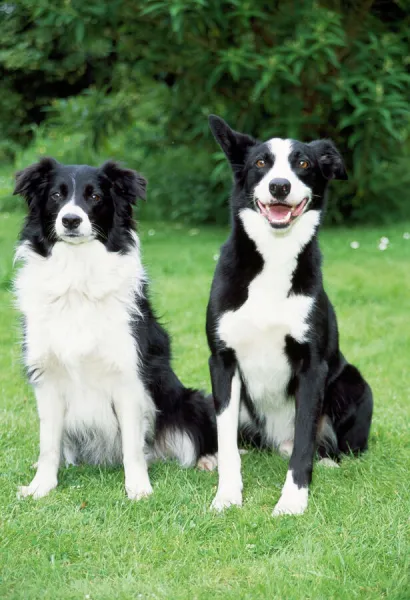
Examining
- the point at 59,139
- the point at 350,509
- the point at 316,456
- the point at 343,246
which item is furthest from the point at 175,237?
the point at 350,509

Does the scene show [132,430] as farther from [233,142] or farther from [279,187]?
[233,142]

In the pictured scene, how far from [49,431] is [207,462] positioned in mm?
797

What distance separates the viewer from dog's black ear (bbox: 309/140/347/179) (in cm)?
344

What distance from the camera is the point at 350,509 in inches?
124

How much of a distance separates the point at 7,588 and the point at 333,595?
1049 mm

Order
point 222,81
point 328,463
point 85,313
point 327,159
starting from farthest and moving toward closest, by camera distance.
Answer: point 222,81, point 328,463, point 327,159, point 85,313

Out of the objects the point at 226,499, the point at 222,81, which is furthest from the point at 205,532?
the point at 222,81

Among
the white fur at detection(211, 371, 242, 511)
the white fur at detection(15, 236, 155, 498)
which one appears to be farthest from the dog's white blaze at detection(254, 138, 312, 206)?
the white fur at detection(211, 371, 242, 511)

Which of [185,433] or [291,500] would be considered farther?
[185,433]

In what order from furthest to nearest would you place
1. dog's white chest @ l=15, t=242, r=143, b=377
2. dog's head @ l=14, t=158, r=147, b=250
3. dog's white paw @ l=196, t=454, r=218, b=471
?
dog's white paw @ l=196, t=454, r=218, b=471, dog's white chest @ l=15, t=242, r=143, b=377, dog's head @ l=14, t=158, r=147, b=250

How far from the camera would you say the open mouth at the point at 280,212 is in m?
3.21

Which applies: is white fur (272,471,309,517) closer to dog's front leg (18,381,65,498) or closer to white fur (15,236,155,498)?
white fur (15,236,155,498)

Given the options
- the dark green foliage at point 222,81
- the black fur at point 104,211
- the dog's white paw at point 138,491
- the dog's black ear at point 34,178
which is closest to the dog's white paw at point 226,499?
the dog's white paw at point 138,491

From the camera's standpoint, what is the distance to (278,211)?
324cm
